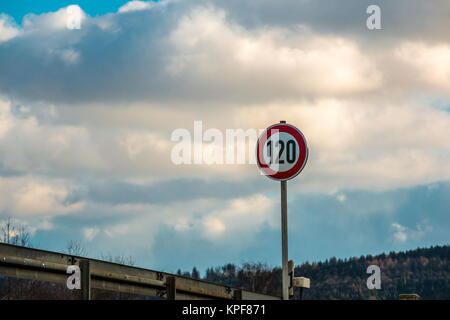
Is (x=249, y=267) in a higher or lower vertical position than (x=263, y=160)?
higher

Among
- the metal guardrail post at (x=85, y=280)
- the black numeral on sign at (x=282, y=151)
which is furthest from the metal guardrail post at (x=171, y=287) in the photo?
Answer: the black numeral on sign at (x=282, y=151)

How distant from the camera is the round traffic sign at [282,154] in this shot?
12.6 metres

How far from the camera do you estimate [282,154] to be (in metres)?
12.7

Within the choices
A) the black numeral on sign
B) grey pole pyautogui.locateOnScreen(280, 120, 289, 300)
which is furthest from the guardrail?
the black numeral on sign

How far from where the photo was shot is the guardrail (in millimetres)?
11375

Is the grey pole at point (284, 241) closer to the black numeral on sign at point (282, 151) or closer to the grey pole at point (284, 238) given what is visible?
the grey pole at point (284, 238)

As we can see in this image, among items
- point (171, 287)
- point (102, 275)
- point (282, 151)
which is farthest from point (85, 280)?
point (282, 151)

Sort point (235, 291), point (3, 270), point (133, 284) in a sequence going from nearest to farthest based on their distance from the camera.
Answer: point (3, 270)
point (133, 284)
point (235, 291)
